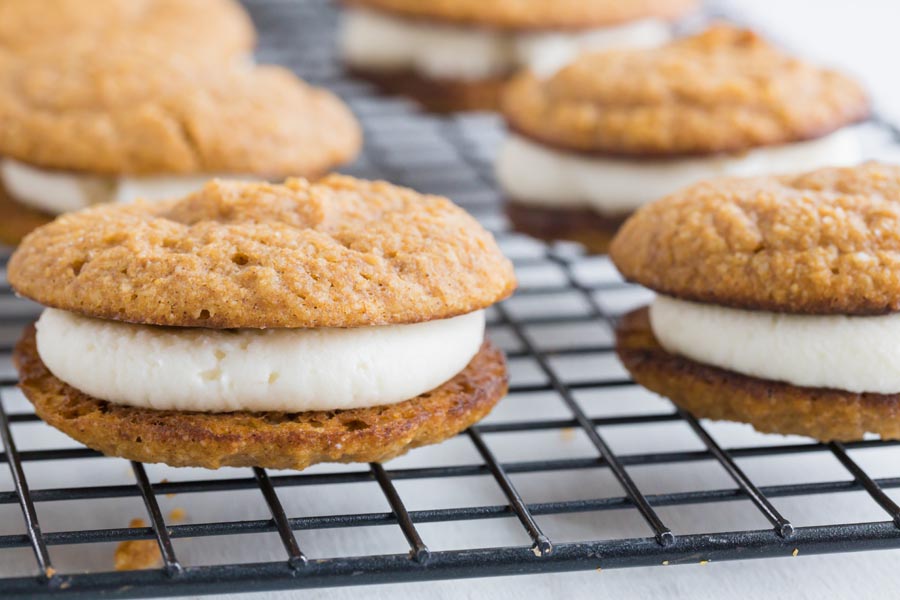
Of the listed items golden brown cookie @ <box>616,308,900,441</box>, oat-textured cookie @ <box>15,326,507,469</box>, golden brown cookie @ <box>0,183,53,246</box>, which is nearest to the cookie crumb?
oat-textured cookie @ <box>15,326,507,469</box>

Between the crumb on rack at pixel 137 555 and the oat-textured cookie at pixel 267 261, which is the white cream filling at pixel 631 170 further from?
the crumb on rack at pixel 137 555

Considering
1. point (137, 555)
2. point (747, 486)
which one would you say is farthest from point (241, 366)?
point (747, 486)

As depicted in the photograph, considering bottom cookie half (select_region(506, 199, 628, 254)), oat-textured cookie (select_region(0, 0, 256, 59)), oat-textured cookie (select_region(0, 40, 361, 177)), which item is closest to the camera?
oat-textured cookie (select_region(0, 40, 361, 177))

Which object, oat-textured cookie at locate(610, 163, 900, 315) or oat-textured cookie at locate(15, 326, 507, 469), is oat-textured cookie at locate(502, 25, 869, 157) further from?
oat-textured cookie at locate(15, 326, 507, 469)

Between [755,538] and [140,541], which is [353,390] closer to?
[140,541]

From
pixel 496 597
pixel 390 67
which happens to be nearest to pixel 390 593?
pixel 496 597

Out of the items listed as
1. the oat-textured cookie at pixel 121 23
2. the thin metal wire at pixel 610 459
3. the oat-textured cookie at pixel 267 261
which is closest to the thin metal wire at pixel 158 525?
the oat-textured cookie at pixel 267 261

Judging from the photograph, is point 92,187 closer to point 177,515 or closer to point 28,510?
point 177,515
